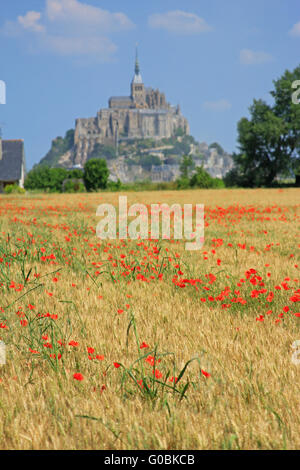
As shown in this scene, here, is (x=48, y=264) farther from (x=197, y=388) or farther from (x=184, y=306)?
(x=197, y=388)

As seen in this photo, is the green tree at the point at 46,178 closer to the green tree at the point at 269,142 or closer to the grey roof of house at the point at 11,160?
the grey roof of house at the point at 11,160

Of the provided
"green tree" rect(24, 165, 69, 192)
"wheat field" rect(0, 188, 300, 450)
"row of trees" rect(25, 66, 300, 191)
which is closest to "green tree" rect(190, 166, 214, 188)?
"row of trees" rect(25, 66, 300, 191)

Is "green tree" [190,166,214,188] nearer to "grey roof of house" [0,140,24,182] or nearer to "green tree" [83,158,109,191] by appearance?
"green tree" [83,158,109,191]

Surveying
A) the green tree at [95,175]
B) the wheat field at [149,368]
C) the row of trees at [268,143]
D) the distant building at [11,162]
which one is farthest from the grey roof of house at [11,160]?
the wheat field at [149,368]

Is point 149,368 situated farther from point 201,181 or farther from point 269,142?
point 269,142

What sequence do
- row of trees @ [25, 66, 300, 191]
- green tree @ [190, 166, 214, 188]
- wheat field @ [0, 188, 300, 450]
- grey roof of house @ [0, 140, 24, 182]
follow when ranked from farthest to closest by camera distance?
row of trees @ [25, 66, 300, 191] < grey roof of house @ [0, 140, 24, 182] < green tree @ [190, 166, 214, 188] < wheat field @ [0, 188, 300, 450]

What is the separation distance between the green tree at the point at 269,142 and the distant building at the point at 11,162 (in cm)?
2913

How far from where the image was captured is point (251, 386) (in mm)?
2285

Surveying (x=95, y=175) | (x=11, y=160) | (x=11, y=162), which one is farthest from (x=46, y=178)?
(x=11, y=162)

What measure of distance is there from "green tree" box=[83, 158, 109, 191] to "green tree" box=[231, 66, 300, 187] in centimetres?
2272

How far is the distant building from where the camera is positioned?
50.8 metres

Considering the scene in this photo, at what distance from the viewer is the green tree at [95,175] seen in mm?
67438

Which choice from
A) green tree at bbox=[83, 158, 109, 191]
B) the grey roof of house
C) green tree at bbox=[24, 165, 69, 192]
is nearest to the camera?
the grey roof of house

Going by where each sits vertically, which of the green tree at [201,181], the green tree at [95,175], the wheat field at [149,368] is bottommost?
the wheat field at [149,368]
